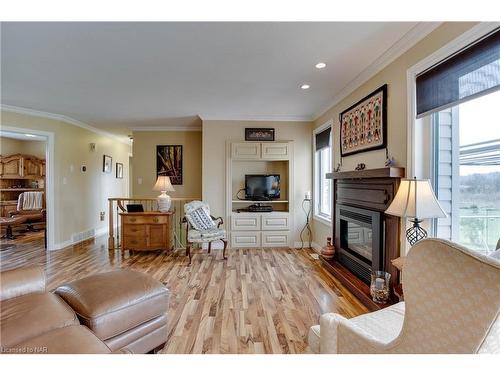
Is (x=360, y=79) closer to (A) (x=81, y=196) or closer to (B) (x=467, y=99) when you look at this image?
(B) (x=467, y=99)

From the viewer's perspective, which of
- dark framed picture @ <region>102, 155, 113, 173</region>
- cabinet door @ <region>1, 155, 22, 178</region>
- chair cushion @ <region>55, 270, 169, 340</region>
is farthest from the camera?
dark framed picture @ <region>102, 155, 113, 173</region>

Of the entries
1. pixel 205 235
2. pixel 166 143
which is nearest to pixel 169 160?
pixel 166 143

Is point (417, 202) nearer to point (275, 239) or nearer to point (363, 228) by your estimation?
point (363, 228)

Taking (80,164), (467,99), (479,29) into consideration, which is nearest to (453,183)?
(467,99)

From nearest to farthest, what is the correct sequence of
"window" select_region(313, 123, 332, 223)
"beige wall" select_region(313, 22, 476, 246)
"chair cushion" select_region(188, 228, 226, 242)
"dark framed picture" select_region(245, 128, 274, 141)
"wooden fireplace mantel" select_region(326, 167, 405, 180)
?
"beige wall" select_region(313, 22, 476, 246), "wooden fireplace mantel" select_region(326, 167, 405, 180), "chair cushion" select_region(188, 228, 226, 242), "window" select_region(313, 123, 332, 223), "dark framed picture" select_region(245, 128, 274, 141)

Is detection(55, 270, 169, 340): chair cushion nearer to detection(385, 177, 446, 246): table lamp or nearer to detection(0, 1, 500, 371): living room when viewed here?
detection(0, 1, 500, 371): living room

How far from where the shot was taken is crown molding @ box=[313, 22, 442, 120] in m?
1.93

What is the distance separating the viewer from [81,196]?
5344 millimetres

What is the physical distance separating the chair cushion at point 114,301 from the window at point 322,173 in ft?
9.98

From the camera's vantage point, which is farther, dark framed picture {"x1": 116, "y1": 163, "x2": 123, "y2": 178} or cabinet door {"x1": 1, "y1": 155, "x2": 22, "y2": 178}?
dark framed picture {"x1": 116, "y1": 163, "x2": 123, "y2": 178}

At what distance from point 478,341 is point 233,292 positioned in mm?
2312

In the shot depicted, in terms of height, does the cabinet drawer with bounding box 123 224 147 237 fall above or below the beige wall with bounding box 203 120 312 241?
below

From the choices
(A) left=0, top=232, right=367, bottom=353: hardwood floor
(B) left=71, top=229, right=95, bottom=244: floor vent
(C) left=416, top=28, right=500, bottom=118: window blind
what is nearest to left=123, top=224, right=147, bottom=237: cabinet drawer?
(A) left=0, top=232, right=367, bottom=353: hardwood floor

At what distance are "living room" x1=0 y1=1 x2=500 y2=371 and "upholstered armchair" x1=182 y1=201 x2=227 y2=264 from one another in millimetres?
25
